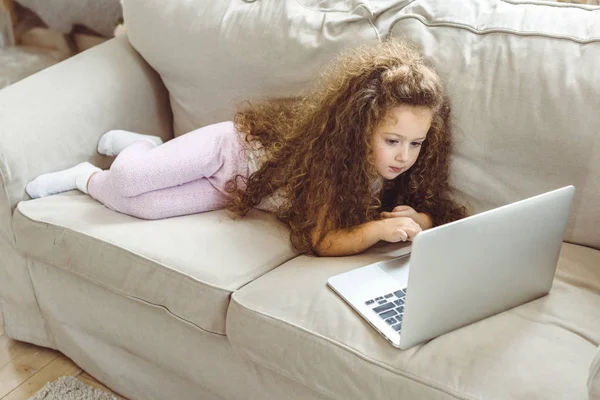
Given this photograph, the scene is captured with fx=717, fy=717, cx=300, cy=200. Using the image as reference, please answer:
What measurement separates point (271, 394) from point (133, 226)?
1.71 ft

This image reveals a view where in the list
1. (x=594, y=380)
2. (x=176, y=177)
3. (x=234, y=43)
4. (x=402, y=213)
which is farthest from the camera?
(x=234, y=43)

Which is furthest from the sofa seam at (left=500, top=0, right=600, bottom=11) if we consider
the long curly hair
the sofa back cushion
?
the long curly hair

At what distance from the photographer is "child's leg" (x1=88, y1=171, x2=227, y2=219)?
1.74 meters

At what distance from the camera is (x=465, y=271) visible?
1.22m

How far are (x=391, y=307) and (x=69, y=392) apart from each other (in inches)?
36.6

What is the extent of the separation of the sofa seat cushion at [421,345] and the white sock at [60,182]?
648mm

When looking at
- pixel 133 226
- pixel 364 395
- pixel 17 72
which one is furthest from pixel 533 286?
pixel 17 72

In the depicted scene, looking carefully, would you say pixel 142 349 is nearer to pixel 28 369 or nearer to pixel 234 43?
Result: pixel 28 369

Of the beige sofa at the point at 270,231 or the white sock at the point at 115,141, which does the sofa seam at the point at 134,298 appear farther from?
the white sock at the point at 115,141

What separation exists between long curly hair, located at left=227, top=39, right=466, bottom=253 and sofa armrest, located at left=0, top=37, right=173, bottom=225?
0.48 metres

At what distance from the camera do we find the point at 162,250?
5.19 feet

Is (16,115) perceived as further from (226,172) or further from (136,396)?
(136,396)

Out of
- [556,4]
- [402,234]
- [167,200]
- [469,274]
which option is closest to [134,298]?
[167,200]

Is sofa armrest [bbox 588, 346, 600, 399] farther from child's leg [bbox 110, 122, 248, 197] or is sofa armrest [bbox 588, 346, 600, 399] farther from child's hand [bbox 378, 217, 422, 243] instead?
child's leg [bbox 110, 122, 248, 197]
